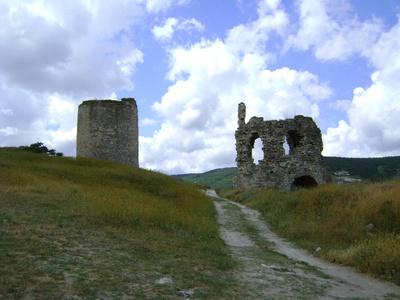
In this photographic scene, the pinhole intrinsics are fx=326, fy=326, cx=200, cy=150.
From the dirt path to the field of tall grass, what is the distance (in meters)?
0.48

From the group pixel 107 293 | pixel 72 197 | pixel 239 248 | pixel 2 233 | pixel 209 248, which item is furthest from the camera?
pixel 72 197

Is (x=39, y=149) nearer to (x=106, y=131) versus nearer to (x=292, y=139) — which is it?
(x=106, y=131)

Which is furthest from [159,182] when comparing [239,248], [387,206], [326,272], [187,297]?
[187,297]

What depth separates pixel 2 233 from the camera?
6387 millimetres

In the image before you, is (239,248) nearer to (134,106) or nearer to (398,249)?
(398,249)

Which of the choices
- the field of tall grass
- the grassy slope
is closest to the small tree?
the grassy slope

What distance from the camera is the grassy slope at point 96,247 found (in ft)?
14.4

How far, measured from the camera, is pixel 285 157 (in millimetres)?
22469

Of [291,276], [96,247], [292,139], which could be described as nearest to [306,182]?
[292,139]

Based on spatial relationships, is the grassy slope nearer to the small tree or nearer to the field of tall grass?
the field of tall grass

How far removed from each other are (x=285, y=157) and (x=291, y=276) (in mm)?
17260

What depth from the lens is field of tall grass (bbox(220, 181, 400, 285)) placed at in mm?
6680

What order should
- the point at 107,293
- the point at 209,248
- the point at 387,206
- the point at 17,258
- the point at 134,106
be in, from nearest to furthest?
1. the point at 107,293
2. the point at 17,258
3. the point at 209,248
4. the point at 387,206
5. the point at 134,106

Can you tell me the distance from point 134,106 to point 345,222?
55.9ft
